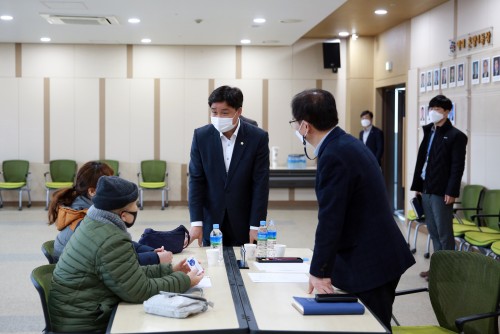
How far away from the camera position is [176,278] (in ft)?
10.9

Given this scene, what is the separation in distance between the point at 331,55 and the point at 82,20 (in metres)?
5.47

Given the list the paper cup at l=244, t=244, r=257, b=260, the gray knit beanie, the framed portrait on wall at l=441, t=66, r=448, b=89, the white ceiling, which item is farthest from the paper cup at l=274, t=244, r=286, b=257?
the framed portrait on wall at l=441, t=66, r=448, b=89

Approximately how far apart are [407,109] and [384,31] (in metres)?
2.32

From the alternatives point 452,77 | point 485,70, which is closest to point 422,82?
point 452,77

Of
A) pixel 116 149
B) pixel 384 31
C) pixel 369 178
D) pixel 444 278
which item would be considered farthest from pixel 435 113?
pixel 116 149

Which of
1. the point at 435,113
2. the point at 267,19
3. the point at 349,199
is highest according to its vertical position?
the point at 267,19

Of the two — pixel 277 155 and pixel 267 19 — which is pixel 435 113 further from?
pixel 277 155

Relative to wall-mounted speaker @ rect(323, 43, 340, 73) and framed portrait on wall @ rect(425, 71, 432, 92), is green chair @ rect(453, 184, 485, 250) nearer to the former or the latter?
framed portrait on wall @ rect(425, 71, 432, 92)

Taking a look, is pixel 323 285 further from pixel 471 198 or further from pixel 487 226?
pixel 471 198

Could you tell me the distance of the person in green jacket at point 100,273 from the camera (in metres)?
3.05

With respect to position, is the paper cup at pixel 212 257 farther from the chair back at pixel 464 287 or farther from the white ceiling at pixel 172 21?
the white ceiling at pixel 172 21

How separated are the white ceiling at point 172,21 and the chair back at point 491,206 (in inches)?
133

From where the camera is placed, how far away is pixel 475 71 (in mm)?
8727

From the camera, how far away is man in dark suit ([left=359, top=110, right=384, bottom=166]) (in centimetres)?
1238
